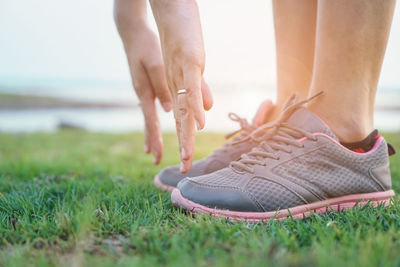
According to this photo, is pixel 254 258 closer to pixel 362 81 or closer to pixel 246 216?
pixel 246 216

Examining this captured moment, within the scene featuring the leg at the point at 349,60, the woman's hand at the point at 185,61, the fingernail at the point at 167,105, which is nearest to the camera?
the woman's hand at the point at 185,61

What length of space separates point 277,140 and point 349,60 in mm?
525

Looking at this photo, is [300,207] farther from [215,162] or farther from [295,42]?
[295,42]

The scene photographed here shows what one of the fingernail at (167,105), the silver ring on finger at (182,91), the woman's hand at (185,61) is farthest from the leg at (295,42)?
the silver ring on finger at (182,91)

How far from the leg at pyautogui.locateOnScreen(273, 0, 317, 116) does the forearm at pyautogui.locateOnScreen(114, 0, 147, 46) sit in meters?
0.89

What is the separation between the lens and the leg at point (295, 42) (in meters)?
2.21

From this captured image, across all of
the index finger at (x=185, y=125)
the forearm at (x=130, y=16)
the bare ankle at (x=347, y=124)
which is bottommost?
the bare ankle at (x=347, y=124)

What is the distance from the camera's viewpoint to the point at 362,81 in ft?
5.55

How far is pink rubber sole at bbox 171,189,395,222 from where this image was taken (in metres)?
1.56

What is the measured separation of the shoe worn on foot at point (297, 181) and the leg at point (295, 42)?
1.81ft

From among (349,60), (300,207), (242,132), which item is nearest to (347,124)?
(349,60)

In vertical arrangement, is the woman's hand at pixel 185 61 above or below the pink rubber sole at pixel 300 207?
above

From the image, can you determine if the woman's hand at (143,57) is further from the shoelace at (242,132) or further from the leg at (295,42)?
the leg at (295,42)

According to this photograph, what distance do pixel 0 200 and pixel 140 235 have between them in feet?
3.14
